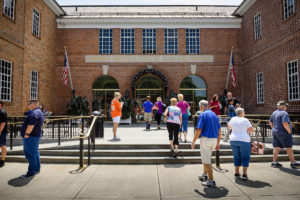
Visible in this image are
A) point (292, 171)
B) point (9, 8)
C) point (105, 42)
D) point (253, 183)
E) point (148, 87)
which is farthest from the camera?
point (148, 87)

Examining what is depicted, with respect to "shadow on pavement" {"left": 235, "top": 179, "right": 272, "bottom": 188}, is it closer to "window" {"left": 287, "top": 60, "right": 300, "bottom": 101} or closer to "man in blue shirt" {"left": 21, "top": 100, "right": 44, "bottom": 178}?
"man in blue shirt" {"left": 21, "top": 100, "right": 44, "bottom": 178}

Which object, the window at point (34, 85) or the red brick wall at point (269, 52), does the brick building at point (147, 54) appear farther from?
the window at point (34, 85)

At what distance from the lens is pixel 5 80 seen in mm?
10945

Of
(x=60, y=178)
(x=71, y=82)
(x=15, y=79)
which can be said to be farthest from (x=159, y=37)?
(x=60, y=178)

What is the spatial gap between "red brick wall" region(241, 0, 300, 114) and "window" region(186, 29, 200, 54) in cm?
349

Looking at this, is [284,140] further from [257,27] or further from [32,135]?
[257,27]

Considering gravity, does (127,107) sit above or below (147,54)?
below

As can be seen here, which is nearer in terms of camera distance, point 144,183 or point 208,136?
point 208,136

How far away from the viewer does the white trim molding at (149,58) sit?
52.5 feet

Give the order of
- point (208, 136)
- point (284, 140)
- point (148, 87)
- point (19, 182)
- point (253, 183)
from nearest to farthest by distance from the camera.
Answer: point (208, 136), point (253, 183), point (19, 182), point (284, 140), point (148, 87)

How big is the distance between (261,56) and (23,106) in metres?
15.3

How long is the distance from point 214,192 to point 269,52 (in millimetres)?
11610

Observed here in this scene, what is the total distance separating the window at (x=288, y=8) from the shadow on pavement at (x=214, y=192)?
11.0 m

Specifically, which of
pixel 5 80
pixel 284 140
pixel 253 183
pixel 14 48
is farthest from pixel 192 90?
pixel 5 80
